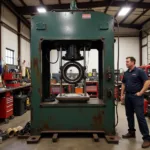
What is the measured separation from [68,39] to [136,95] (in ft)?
4.21

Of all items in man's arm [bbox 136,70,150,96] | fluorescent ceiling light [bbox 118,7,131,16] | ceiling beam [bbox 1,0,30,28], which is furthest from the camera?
fluorescent ceiling light [bbox 118,7,131,16]

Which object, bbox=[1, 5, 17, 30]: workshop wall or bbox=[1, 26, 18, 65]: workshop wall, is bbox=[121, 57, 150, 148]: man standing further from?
bbox=[1, 5, 17, 30]: workshop wall

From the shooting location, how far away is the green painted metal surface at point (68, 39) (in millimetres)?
2898

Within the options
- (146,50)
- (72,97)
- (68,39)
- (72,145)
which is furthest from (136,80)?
(146,50)

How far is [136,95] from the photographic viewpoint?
107 inches

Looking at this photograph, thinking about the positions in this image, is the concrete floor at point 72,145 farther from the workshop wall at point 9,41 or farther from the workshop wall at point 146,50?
the workshop wall at point 146,50

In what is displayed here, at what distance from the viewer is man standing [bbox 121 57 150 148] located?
104 inches

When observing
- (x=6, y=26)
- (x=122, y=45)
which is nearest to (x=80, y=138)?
(x=6, y=26)

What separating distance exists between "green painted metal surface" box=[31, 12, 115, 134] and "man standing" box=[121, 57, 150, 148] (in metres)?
0.24

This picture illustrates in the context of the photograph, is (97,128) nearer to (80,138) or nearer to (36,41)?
(80,138)

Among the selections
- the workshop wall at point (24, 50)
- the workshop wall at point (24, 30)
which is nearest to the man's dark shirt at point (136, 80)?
the workshop wall at point (24, 50)

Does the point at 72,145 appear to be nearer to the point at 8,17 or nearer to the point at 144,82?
the point at 144,82

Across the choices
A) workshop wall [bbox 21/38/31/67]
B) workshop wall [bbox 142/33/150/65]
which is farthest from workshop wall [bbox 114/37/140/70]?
workshop wall [bbox 21/38/31/67]

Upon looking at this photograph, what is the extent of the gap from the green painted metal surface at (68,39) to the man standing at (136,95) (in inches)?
9.5
